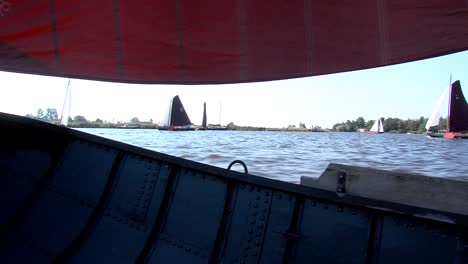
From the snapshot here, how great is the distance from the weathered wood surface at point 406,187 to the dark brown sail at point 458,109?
70.3 meters

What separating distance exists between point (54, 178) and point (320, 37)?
425 centimetres

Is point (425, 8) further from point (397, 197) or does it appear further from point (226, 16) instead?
point (397, 197)

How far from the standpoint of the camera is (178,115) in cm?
9419

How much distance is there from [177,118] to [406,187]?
9073cm

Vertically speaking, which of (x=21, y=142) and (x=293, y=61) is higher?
(x=293, y=61)

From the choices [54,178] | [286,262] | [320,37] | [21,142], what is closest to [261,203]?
[286,262]

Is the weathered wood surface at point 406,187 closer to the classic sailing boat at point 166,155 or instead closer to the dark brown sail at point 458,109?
the classic sailing boat at point 166,155

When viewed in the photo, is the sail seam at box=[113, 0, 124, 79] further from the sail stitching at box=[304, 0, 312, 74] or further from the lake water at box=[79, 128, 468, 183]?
the lake water at box=[79, 128, 468, 183]

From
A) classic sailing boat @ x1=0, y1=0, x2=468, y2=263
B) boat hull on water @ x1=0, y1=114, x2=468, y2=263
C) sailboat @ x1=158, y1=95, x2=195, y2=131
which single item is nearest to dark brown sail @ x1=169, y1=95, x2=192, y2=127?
sailboat @ x1=158, y1=95, x2=195, y2=131

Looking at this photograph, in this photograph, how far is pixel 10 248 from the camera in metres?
4.65

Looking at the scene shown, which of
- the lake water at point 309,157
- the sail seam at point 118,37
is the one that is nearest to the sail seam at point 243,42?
the sail seam at point 118,37

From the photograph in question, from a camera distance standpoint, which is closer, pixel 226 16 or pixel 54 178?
pixel 226 16

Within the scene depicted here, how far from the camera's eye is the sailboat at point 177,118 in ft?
301

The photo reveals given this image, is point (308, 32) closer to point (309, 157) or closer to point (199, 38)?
point (199, 38)
